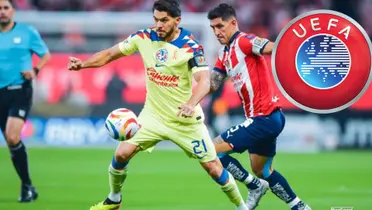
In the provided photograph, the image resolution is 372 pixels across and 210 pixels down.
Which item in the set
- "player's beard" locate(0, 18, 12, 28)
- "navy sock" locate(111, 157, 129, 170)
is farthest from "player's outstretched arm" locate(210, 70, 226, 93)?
"player's beard" locate(0, 18, 12, 28)

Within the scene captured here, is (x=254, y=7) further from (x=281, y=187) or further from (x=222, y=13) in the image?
(x=281, y=187)

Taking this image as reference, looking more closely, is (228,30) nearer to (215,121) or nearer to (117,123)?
(117,123)

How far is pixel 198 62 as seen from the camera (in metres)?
9.98

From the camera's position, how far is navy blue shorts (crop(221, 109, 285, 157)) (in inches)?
412

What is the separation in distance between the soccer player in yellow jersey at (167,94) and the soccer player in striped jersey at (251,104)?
443 mm

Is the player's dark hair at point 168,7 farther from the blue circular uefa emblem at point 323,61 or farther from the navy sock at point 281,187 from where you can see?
the navy sock at point 281,187

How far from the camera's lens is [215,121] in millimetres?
21578

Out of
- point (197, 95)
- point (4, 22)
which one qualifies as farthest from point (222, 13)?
point (4, 22)

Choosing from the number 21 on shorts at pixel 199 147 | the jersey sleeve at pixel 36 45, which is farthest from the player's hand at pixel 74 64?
the jersey sleeve at pixel 36 45

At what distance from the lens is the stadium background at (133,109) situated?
16.3m

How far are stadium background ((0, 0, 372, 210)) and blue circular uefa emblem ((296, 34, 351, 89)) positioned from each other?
4.80 meters

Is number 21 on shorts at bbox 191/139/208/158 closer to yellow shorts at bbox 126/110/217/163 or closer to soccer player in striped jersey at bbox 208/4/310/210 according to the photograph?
yellow shorts at bbox 126/110/217/163

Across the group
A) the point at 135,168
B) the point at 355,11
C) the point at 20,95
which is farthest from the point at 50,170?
the point at 355,11

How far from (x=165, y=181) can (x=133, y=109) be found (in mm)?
6734
